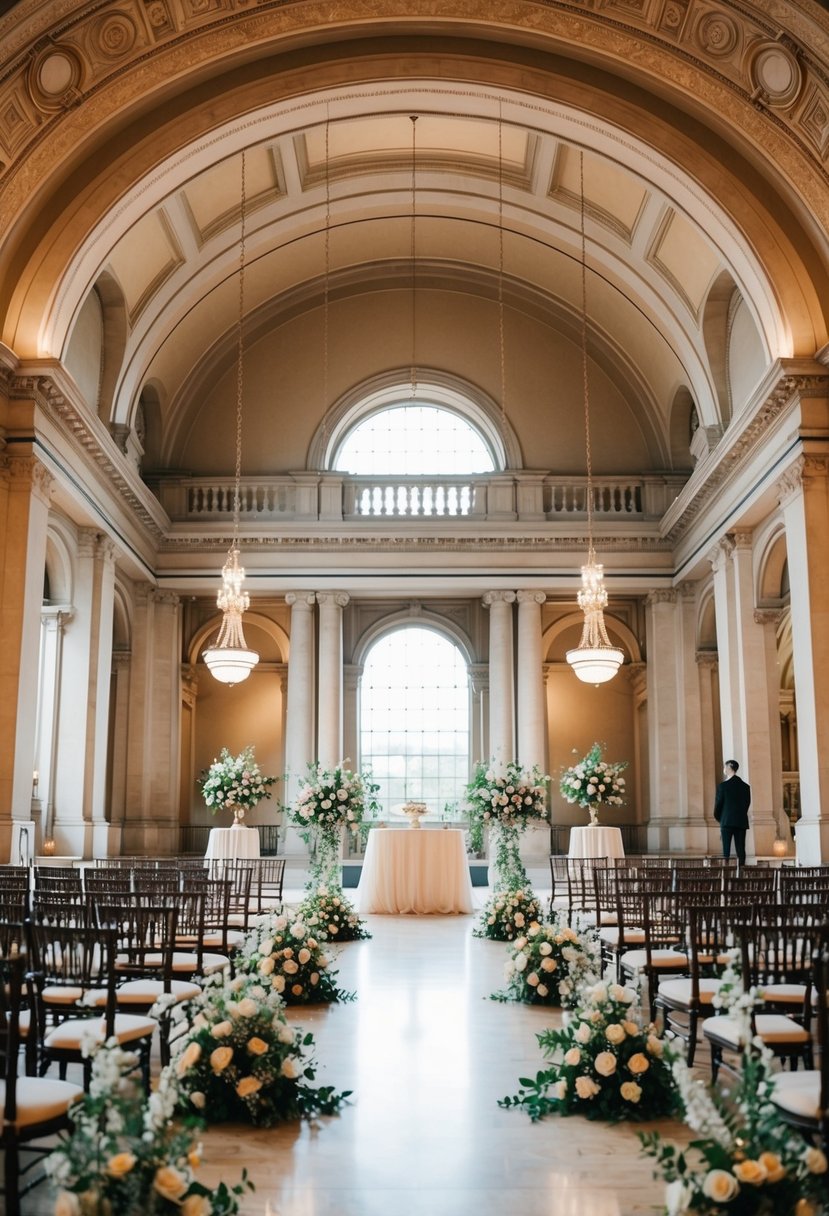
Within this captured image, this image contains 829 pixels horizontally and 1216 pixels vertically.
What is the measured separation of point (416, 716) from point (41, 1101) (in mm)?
20475

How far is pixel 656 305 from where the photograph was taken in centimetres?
1983

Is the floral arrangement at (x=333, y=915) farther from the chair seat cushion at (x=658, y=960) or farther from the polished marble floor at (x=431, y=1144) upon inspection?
the chair seat cushion at (x=658, y=960)

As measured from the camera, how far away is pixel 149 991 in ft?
20.4

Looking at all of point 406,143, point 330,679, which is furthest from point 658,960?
point 406,143

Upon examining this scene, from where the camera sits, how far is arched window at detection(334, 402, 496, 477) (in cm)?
2409

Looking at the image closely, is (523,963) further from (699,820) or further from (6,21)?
(699,820)

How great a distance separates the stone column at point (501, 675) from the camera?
21.8 meters

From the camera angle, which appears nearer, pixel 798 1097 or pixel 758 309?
pixel 798 1097

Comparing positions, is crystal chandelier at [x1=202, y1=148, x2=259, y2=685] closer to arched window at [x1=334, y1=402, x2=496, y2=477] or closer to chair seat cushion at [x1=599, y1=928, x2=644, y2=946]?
chair seat cushion at [x1=599, y1=928, x2=644, y2=946]

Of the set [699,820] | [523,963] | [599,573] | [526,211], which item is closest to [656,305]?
[526,211]

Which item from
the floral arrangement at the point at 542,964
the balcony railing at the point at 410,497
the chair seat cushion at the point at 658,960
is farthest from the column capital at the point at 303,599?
the chair seat cushion at the point at 658,960

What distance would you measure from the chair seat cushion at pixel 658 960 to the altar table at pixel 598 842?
8.64 m

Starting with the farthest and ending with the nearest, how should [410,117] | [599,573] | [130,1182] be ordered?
[410,117]
[599,573]
[130,1182]

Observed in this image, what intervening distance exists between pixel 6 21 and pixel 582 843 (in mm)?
12731
